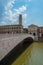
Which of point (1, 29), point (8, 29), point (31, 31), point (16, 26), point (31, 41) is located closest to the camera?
point (31, 41)

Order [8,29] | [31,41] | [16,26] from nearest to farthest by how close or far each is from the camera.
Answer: [31,41] → [8,29] → [16,26]

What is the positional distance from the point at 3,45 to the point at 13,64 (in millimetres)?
2489

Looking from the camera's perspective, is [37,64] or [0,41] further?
[37,64]

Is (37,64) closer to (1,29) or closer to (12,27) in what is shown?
(1,29)

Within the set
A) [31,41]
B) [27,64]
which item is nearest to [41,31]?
[31,41]

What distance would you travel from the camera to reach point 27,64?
12.0 m

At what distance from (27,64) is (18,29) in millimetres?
44332

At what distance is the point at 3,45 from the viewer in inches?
375

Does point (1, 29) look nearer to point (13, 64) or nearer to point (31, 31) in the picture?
point (31, 31)

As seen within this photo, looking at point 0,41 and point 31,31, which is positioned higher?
point 0,41

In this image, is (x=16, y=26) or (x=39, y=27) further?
(x=39, y=27)

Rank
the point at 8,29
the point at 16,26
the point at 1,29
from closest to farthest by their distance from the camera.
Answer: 1. the point at 1,29
2. the point at 8,29
3. the point at 16,26

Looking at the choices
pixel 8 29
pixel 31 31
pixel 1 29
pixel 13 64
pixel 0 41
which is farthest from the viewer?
pixel 31 31

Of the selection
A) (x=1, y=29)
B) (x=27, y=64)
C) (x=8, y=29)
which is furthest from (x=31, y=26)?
(x=27, y=64)
